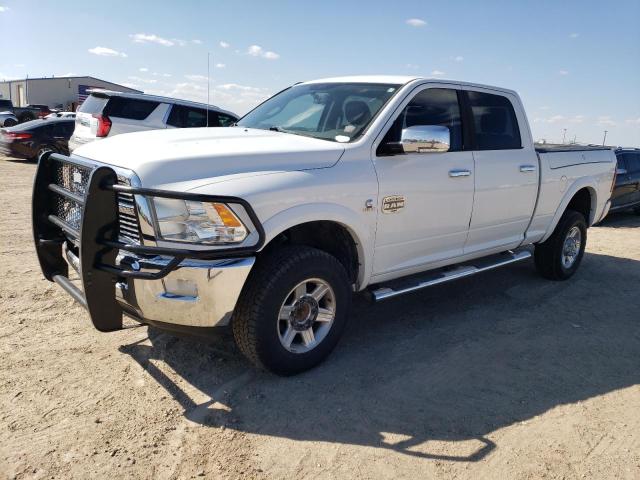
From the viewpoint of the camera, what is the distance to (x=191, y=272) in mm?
3012

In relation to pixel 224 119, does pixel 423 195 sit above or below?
below

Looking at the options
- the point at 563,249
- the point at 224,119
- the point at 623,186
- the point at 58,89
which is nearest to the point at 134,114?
the point at 224,119

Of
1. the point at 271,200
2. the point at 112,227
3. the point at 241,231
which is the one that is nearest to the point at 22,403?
the point at 112,227

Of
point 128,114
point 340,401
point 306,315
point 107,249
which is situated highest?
point 128,114

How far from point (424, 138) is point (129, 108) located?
8883 mm

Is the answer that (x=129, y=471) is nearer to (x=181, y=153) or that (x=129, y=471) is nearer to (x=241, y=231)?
(x=241, y=231)

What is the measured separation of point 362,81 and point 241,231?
2.09m

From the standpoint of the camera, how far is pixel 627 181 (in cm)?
1186

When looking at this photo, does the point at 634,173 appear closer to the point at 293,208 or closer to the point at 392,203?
the point at 392,203

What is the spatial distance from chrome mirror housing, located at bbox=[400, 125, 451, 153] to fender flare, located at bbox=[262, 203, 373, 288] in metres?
0.63

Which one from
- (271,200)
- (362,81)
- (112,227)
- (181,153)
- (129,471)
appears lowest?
(129,471)

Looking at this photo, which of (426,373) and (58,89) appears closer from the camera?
(426,373)

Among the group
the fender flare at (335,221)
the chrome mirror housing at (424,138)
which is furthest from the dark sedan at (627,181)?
the fender flare at (335,221)

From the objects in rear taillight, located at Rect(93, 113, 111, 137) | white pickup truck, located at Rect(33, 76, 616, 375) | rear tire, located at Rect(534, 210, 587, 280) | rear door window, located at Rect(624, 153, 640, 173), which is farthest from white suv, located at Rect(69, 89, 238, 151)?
rear door window, located at Rect(624, 153, 640, 173)
